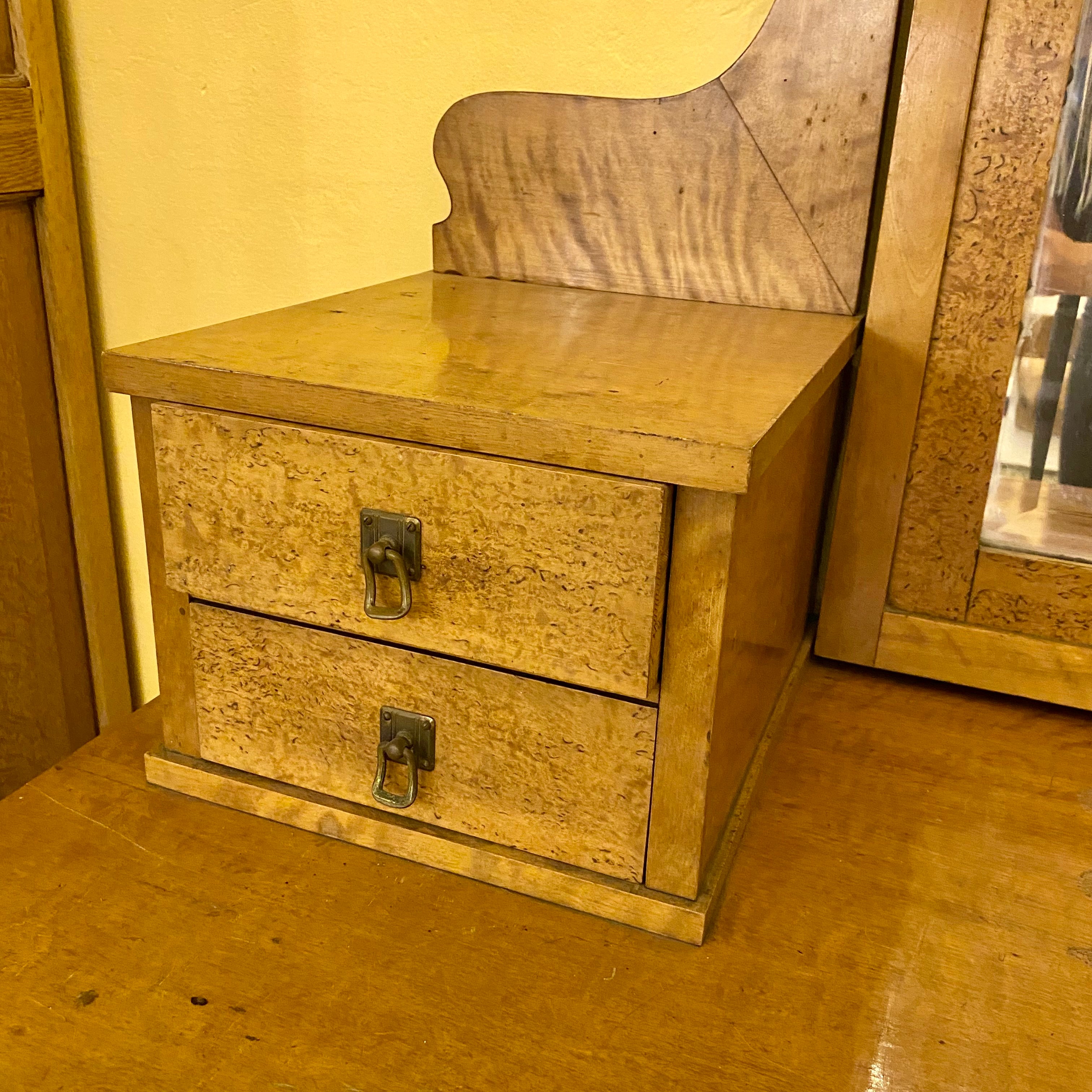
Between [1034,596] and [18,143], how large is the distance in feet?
3.89

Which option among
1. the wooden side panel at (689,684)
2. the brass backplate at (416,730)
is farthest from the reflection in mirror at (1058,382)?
the brass backplate at (416,730)

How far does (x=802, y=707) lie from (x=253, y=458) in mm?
520

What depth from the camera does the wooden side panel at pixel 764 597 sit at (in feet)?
2.09

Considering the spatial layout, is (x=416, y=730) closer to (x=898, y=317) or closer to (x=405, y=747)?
(x=405, y=747)

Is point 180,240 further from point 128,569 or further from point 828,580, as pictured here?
point 828,580

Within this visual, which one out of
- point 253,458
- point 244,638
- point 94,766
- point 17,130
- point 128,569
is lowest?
point 128,569

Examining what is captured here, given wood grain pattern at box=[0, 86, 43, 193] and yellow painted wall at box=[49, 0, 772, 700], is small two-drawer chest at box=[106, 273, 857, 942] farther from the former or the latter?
wood grain pattern at box=[0, 86, 43, 193]

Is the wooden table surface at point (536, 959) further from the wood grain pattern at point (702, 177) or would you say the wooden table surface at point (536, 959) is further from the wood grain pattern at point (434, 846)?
the wood grain pattern at point (702, 177)

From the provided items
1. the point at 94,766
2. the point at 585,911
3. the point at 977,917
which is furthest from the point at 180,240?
the point at 977,917

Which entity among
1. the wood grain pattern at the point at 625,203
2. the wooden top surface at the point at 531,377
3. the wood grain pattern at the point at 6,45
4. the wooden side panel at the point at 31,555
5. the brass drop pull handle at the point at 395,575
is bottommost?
the wooden side panel at the point at 31,555

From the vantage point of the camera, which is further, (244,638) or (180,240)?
(180,240)

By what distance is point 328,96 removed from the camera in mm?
1146

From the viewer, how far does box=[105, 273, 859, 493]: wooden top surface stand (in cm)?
58

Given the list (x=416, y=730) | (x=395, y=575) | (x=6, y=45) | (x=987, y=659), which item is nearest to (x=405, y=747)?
(x=416, y=730)
